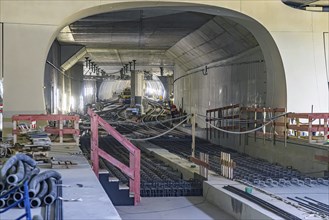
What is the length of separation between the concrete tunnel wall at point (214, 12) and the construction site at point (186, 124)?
3 centimetres

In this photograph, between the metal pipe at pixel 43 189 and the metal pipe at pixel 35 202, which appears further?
the metal pipe at pixel 43 189

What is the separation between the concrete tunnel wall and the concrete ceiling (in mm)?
2988

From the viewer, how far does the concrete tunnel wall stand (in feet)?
42.1

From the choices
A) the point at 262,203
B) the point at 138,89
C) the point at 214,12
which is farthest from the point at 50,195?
the point at 138,89

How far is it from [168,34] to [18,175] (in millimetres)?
18881

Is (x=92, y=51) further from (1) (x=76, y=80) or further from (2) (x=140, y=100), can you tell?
(2) (x=140, y=100)

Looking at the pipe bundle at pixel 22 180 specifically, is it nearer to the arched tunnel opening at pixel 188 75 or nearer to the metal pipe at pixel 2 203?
the metal pipe at pixel 2 203

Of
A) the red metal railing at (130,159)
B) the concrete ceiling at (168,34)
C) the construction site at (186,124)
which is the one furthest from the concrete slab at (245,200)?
the concrete ceiling at (168,34)

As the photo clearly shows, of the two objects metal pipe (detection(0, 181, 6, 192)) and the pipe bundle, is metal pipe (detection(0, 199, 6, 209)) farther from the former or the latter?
metal pipe (detection(0, 181, 6, 192))

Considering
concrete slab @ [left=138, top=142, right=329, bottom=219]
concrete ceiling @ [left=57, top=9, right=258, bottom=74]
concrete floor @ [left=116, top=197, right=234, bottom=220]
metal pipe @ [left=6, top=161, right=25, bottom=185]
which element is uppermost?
concrete ceiling @ [left=57, top=9, right=258, bottom=74]

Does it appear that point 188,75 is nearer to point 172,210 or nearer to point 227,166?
point 227,166

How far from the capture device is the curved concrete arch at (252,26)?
13.6 m

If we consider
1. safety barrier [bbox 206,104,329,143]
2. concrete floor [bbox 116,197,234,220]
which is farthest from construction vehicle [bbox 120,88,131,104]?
concrete floor [bbox 116,197,234,220]

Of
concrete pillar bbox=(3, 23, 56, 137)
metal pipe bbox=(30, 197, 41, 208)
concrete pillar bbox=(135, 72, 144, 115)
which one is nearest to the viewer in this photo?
metal pipe bbox=(30, 197, 41, 208)
